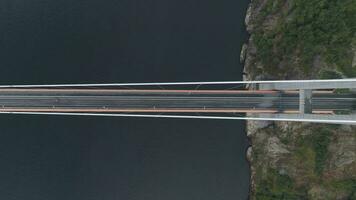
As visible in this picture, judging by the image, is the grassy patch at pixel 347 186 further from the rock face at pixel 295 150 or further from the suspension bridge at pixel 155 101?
the suspension bridge at pixel 155 101

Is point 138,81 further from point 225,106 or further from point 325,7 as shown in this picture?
point 325,7

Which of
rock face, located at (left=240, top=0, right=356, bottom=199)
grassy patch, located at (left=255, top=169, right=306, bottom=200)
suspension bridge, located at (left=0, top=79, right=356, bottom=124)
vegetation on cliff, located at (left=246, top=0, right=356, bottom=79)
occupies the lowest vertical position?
grassy patch, located at (left=255, top=169, right=306, bottom=200)

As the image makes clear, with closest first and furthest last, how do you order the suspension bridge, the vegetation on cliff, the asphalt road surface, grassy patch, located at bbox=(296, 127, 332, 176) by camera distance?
1. the vegetation on cliff
2. the suspension bridge
3. the asphalt road surface
4. grassy patch, located at bbox=(296, 127, 332, 176)

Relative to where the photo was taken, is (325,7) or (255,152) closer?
(325,7)

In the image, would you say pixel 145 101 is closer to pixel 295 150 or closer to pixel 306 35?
pixel 295 150

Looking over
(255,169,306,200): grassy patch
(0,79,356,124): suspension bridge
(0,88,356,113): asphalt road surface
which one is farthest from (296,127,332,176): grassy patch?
(0,88,356,113): asphalt road surface

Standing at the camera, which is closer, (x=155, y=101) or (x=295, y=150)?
(x=155, y=101)

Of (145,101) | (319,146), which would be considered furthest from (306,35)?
(145,101)

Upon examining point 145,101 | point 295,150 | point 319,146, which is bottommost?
point 295,150

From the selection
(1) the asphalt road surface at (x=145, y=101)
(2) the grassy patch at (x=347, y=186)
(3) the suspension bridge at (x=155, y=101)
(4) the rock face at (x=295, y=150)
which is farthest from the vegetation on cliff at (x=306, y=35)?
(2) the grassy patch at (x=347, y=186)

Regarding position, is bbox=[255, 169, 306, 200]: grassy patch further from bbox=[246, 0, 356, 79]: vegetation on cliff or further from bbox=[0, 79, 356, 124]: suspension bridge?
bbox=[246, 0, 356, 79]: vegetation on cliff

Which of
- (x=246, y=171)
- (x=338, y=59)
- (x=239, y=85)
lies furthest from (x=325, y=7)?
(x=246, y=171)
